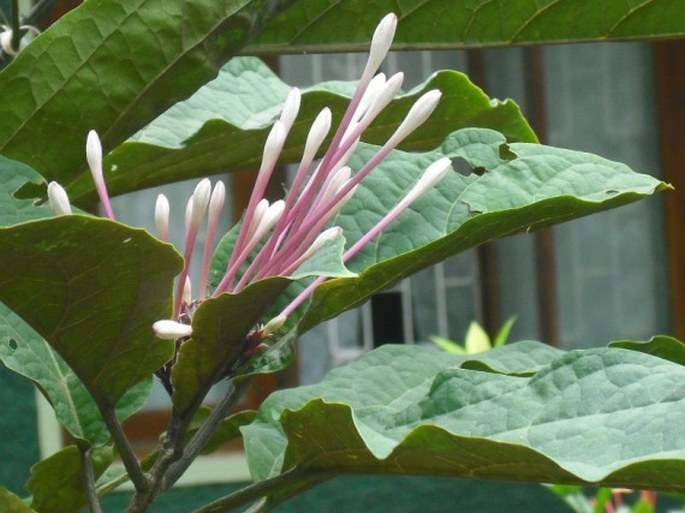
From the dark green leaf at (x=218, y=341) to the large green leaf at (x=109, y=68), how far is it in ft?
0.50

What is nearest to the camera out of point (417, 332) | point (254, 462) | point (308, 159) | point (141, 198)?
point (308, 159)

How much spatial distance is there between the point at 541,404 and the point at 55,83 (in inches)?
11.9

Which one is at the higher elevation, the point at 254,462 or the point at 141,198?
the point at 141,198

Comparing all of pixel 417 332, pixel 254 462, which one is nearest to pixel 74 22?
pixel 254 462

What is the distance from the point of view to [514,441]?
604mm

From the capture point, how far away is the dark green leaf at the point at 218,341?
61 centimetres

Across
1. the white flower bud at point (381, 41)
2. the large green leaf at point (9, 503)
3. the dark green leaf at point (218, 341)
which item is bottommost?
the large green leaf at point (9, 503)

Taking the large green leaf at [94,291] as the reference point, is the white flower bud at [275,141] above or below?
above

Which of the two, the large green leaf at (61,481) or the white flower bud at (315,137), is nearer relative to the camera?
the white flower bud at (315,137)

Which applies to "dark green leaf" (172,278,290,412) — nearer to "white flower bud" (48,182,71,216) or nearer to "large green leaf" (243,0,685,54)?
"white flower bud" (48,182,71,216)

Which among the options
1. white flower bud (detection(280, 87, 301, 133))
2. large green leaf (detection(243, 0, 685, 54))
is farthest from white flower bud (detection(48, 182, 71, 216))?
large green leaf (detection(243, 0, 685, 54))

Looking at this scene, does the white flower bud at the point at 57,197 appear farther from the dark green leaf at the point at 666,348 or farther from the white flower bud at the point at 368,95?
the dark green leaf at the point at 666,348

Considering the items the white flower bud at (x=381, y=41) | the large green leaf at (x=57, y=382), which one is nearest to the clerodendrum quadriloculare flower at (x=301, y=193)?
the white flower bud at (x=381, y=41)

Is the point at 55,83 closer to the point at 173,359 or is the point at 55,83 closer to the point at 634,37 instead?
the point at 173,359
